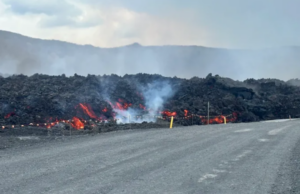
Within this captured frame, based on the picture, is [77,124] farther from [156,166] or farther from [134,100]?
[156,166]

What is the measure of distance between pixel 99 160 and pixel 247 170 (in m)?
4.48

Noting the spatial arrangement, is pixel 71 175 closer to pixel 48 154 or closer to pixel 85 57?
pixel 48 154

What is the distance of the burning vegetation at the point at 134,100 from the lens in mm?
28792

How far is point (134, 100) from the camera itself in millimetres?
36156

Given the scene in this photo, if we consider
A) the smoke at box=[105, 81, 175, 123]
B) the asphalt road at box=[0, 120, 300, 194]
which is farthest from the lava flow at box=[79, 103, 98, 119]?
the asphalt road at box=[0, 120, 300, 194]

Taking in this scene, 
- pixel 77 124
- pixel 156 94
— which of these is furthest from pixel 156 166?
pixel 156 94

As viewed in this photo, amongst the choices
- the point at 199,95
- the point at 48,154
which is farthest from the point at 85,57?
the point at 48,154

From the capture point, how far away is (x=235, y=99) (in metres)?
38.7

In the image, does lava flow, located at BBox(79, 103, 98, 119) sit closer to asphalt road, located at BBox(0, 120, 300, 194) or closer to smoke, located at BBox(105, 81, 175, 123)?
smoke, located at BBox(105, 81, 175, 123)

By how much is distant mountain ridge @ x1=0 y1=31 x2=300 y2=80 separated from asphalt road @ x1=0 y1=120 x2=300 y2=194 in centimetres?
7677

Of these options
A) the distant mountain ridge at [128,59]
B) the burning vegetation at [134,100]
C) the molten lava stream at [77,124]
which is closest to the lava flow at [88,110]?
the burning vegetation at [134,100]

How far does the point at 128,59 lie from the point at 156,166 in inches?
4310

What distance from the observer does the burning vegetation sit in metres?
28.8

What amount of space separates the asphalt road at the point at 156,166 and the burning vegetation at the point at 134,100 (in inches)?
467
